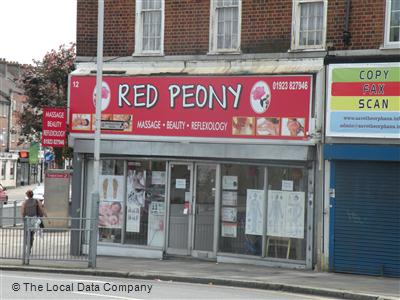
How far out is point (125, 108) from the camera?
1727cm

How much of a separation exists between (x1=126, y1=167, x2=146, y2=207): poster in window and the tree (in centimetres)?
1711

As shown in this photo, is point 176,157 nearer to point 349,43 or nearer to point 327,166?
point 327,166

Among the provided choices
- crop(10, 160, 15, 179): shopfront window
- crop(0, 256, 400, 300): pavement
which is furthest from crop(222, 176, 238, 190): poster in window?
crop(10, 160, 15, 179): shopfront window

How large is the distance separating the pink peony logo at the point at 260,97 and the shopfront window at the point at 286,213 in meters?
1.51

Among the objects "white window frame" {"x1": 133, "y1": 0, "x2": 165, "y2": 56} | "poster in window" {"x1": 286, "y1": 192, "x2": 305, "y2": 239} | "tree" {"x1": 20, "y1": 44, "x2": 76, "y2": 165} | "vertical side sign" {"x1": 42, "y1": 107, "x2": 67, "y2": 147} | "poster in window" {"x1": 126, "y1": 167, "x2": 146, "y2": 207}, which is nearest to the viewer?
"poster in window" {"x1": 286, "y1": 192, "x2": 305, "y2": 239}

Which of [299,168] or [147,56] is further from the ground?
[147,56]

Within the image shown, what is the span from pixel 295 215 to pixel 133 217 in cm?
447

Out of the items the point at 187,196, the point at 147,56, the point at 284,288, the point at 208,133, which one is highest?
the point at 147,56

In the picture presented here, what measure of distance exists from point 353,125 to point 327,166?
115 cm

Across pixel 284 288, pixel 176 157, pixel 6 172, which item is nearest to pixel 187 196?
pixel 176 157

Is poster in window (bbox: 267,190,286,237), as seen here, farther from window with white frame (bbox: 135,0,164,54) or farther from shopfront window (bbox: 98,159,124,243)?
window with white frame (bbox: 135,0,164,54)

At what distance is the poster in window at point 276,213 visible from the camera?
624 inches

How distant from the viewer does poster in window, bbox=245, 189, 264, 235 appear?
16078mm

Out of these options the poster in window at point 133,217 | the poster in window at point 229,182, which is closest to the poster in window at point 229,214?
the poster in window at point 229,182
